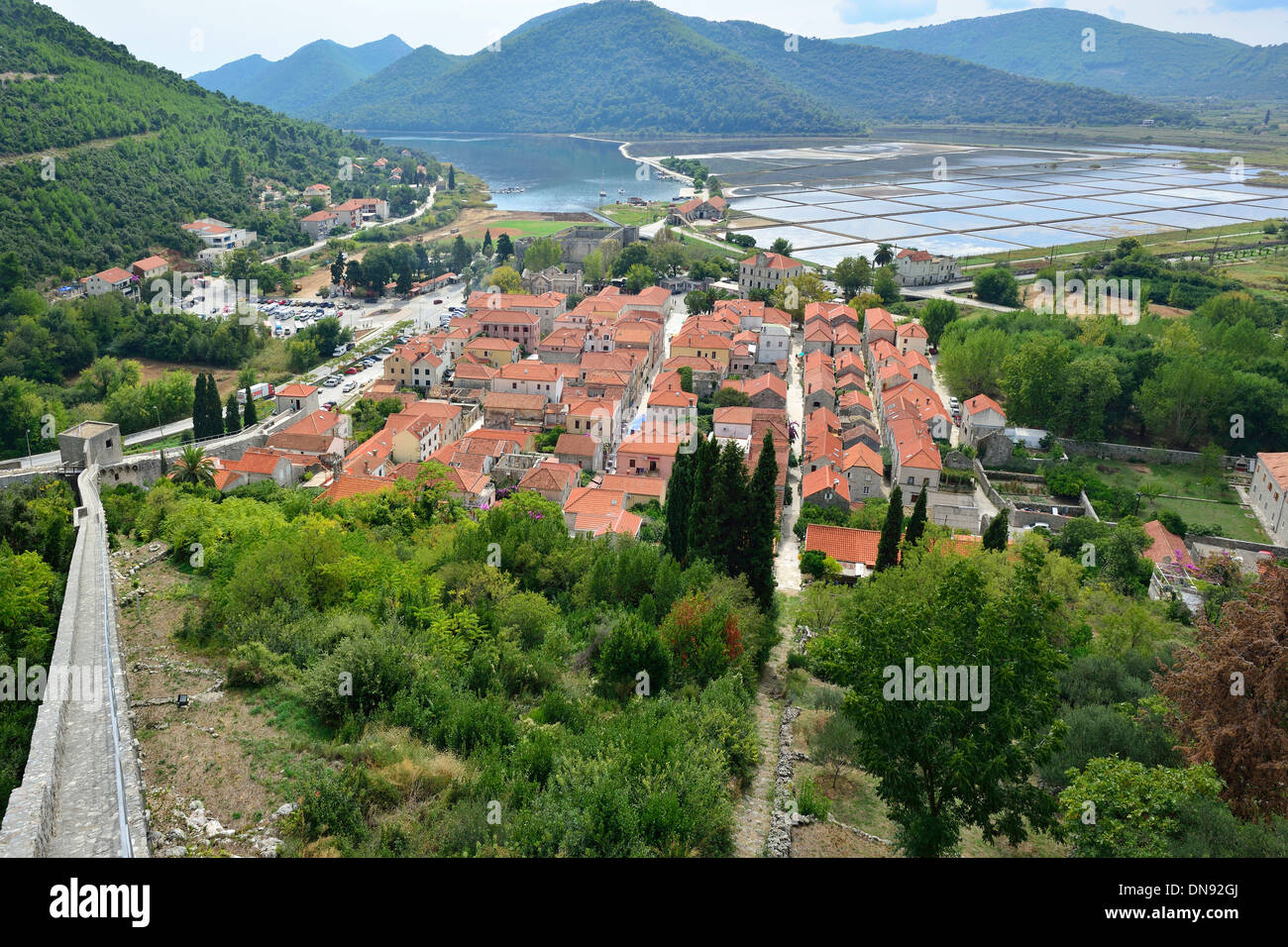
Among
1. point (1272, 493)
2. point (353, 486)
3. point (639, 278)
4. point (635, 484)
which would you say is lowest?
point (1272, 493)

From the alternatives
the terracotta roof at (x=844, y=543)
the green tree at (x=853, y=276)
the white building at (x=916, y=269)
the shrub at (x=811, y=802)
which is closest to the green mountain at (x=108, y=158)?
the green tree at (x=853, y=276)

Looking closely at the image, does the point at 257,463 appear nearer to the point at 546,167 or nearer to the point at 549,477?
the point at 549,477

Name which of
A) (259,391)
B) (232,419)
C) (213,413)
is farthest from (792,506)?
(259,391)

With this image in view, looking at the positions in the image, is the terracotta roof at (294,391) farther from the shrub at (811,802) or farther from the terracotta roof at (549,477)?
the shrub at (811,802)

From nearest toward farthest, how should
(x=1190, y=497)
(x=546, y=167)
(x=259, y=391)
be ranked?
(x=1190, y=497) < (x=259, y=391) < (x=546, y=167)

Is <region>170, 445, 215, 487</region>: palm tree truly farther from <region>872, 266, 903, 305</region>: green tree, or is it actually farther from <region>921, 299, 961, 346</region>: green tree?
<region>872, 266, 903, 305</region>: green tree

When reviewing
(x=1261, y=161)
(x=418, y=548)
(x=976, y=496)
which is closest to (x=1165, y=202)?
(x=1261, y=161)

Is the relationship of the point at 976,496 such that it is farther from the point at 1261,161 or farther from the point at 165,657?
the point at 1261,161
